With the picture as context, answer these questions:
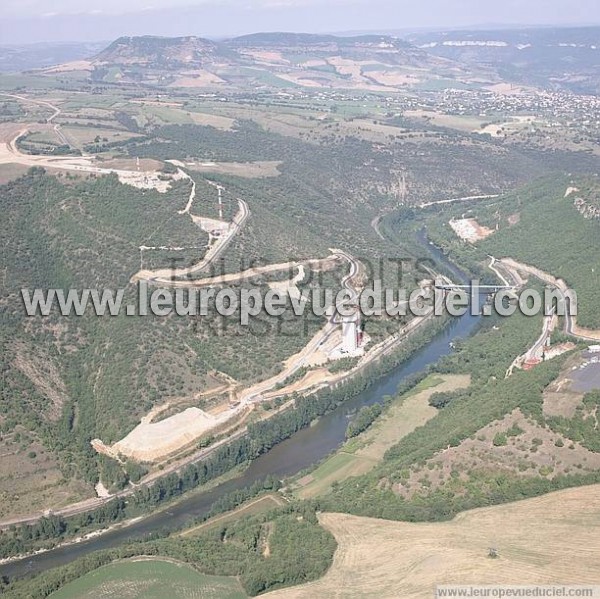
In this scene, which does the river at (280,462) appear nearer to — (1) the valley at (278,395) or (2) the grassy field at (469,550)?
(1) the valley at (278,395)

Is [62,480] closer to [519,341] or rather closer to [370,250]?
[519,341]

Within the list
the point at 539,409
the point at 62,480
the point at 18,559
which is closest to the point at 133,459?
the point at 62,480

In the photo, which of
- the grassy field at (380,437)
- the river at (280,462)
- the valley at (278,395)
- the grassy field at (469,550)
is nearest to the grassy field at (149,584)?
the valley at (278,395)

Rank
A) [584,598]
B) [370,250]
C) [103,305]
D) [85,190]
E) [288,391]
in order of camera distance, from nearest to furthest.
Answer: [584,598], [288,391], [103,305], [85,190], [370,250]

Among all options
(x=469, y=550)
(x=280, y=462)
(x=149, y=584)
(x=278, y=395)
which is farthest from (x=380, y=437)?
(x=149, y=584)

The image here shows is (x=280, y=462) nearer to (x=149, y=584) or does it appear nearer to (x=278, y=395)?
(x=278, y=395)

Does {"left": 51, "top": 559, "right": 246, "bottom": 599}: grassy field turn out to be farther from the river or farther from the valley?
the river
